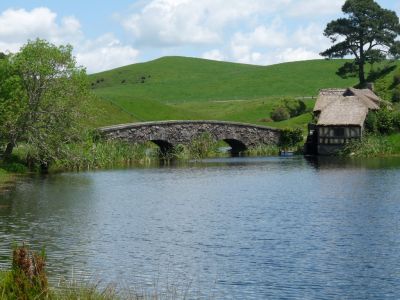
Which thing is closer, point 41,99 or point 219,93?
point 41,99

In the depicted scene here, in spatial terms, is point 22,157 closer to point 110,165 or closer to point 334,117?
point 110,165

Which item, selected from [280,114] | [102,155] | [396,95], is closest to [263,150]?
[396,95]

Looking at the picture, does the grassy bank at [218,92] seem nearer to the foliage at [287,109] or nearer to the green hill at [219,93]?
the green hill at [219,93]

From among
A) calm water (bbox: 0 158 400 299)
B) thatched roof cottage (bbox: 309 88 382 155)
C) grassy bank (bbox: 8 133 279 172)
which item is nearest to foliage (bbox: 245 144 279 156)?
grassy bank (bbox: 8 133 279 172)

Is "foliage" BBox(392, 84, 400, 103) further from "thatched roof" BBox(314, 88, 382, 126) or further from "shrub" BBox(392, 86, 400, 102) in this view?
"thatched roof" BBox(314, 88, 382, 126)

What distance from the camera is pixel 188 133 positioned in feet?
320

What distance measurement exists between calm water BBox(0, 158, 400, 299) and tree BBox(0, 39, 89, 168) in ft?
16.9

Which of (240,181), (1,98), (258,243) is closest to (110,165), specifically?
(1,98)

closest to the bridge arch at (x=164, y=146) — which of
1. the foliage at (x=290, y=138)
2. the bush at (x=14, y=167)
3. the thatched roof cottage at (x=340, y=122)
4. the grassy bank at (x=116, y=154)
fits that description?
the grassy bank at (x=116, y=154)

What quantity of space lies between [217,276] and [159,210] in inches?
726

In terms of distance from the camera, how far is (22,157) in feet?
242

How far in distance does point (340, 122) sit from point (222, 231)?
58.3 metres

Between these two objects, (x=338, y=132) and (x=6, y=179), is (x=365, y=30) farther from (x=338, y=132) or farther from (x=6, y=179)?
(x=6, y=179)

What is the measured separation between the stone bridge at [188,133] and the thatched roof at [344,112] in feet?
35.8
